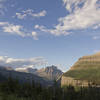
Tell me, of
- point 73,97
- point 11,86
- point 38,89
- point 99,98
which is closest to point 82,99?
point 73,97

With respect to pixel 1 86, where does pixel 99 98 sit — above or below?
below

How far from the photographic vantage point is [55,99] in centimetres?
6612

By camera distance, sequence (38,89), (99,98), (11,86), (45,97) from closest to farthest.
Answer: (45,97), (11,86), (38,89), (99,98)

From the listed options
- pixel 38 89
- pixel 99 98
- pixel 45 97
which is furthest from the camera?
pixel 99 98

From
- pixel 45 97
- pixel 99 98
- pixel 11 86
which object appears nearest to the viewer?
pixel 45 97

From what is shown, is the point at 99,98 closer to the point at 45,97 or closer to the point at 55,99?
the point at 55,99

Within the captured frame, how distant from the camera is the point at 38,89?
78.6 m

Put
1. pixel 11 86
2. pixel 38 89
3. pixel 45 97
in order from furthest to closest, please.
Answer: pixel 38 89 < pixel 11 86 < pixel 45 97

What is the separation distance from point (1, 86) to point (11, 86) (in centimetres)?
480

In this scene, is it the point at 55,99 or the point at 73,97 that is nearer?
the point at 55,99

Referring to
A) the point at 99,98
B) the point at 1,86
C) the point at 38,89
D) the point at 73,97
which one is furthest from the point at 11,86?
the point at 99,98

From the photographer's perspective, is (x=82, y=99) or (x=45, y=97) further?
(x=82, y=99)

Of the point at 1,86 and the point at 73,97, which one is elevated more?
the point at 1,86

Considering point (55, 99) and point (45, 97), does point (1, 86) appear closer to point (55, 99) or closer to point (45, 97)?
point (45, 97)
